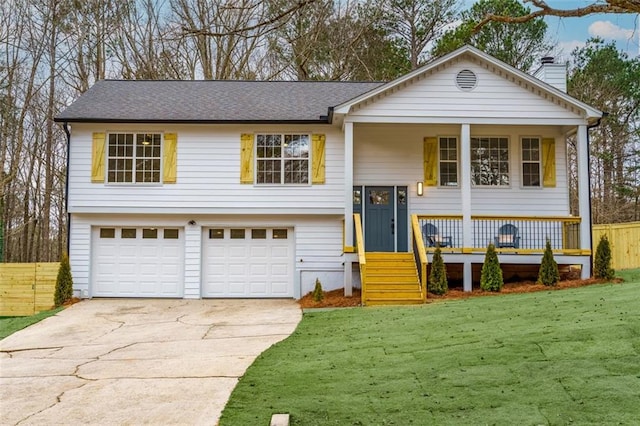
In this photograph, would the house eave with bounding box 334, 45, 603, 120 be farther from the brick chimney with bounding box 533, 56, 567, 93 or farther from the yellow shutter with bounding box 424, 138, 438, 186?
the brick chimney with bounding box 533, 56, 567, 93

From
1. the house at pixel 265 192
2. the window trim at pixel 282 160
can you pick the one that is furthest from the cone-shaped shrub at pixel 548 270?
the window trim at pixel 282 160

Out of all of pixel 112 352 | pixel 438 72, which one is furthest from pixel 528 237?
pixel 112 352

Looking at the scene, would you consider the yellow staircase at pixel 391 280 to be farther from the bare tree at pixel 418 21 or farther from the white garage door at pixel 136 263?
the bare tree at pixel 418 21

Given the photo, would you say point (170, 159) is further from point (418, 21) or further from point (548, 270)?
point (418, 21)

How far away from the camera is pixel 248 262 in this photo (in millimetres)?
14477

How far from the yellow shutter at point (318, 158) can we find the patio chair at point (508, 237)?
4.65 metres

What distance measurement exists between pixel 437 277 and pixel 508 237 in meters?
2.85

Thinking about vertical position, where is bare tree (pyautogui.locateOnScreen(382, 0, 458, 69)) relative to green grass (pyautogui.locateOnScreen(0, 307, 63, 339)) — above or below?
above

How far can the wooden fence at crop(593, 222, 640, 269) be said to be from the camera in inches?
642

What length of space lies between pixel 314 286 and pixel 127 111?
666 centimetres

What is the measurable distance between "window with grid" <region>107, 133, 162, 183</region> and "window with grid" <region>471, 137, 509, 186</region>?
8.23 meters

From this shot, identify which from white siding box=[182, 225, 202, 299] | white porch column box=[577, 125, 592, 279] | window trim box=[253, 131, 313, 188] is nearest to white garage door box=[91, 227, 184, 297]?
white siding box=[182, 225, 202, 299]

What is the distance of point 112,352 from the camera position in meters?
8.34

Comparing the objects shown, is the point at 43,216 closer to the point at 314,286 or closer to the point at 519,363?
the point at 314,286
